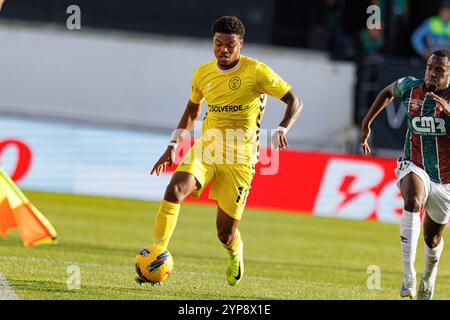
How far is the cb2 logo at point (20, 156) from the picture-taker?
19.0 metres

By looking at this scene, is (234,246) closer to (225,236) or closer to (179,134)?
(225,236)

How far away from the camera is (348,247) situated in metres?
16.0

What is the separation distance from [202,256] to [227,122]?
3711 mm

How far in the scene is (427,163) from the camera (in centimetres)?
1025

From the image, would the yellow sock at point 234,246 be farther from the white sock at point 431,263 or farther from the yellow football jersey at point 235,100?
the white sock at point 431,263

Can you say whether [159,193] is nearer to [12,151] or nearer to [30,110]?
[12,151]

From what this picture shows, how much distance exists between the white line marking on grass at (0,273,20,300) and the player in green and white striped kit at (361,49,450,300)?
3.57 meters

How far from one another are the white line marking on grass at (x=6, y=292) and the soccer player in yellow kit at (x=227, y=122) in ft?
5.53

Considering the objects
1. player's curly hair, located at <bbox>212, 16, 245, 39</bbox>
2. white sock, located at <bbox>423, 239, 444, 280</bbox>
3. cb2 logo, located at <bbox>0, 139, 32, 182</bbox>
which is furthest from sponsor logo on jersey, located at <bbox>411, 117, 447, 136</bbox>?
cb2 logo, located at <bbox>0, 139, 32, 182</bbox>

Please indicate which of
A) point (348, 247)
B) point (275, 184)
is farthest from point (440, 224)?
point (275, 184)

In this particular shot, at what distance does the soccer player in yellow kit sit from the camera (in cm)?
983

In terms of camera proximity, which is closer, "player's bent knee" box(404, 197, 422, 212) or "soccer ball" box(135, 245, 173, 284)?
"soccer ball" box(135, 245, 173, 284)

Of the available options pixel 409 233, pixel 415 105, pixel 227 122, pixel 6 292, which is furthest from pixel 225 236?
pixel 6 292

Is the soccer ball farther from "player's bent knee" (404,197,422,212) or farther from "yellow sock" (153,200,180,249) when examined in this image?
"player's bent knee" (404,197,422,212)
